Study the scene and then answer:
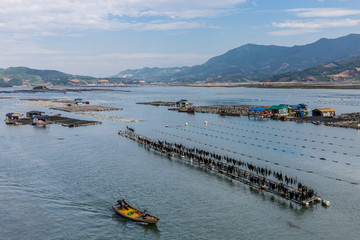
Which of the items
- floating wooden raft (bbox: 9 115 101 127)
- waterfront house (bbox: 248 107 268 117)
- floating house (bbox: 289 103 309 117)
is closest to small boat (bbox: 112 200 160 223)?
floating wooden raft (bbox: 9 115 101 127)

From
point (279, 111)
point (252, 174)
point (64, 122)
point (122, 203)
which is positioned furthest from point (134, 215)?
point (279, 111)

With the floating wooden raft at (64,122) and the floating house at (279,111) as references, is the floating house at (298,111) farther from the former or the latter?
the floating wooden raft at (64,122)

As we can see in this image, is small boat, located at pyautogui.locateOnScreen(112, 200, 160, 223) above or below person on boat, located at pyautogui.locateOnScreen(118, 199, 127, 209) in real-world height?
below

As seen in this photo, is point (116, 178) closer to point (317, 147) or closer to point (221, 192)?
point (221, 192)

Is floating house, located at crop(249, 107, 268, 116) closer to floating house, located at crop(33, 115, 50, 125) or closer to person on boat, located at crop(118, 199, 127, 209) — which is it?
floating house, located at crop(33, 115, 50, 125)

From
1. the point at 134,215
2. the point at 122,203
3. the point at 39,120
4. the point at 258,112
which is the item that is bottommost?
the point at 134,215

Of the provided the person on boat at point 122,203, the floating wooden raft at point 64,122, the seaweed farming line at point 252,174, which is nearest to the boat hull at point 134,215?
the person on boat at point 122,203

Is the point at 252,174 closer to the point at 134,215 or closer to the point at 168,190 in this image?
the point at 168,190
